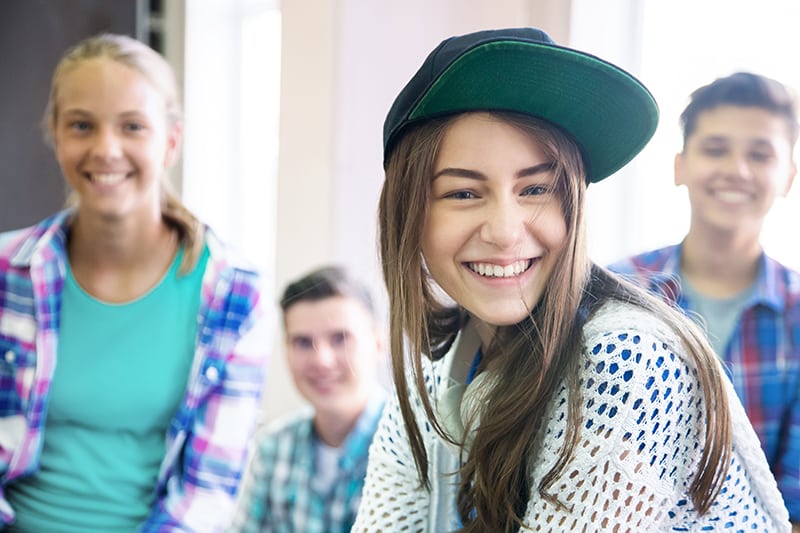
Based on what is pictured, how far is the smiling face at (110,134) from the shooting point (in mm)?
814

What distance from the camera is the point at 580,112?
51 cm

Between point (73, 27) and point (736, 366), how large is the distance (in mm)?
984

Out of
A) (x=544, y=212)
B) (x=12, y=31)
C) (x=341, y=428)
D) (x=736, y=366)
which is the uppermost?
(x=12, y=31)

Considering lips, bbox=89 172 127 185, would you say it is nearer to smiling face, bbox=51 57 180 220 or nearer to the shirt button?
smiling face, bbox=51 57 180 220

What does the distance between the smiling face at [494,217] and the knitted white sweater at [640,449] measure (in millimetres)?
56

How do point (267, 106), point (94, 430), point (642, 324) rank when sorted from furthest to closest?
1. point (267, 106)
2. point (94, 430)
3. point (642, 324)

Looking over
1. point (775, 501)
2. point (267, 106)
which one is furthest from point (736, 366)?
point (267, 106)

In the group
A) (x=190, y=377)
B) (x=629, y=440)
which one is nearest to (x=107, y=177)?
(x=190, y=377)

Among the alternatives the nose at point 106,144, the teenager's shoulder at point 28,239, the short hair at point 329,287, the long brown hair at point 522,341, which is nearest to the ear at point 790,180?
the long brown hair at point 522,341

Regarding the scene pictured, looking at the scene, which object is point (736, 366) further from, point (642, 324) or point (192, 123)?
point (192, 123)

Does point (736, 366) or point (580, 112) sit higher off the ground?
point (580, 112)

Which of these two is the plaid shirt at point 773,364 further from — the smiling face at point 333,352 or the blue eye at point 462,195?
the smiling face at point 333,352

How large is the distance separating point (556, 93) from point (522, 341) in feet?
0.55

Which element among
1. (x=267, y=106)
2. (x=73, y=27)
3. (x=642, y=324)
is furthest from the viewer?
(x=73, y=27)
